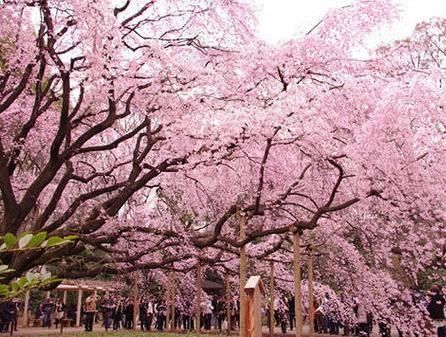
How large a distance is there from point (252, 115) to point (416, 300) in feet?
19.5

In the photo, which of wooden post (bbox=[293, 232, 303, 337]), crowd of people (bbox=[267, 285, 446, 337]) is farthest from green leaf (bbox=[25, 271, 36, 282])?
crowd of people (bbox=[267, 285, 446, 337])

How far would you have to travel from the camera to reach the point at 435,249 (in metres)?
9.27

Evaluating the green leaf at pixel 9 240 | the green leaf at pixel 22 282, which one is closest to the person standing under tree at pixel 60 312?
the green leaf at pixel 22 282

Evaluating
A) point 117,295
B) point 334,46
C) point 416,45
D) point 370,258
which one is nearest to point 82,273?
point 334,46

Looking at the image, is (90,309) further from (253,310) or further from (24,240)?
(24,240)

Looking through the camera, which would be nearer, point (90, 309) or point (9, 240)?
point (9, 240)

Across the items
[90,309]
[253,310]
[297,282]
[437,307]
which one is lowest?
[253,310]

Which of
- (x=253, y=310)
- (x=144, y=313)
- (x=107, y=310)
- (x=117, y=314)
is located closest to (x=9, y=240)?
(x=253, y=310)

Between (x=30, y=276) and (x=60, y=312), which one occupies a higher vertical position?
(x=60, y=312)

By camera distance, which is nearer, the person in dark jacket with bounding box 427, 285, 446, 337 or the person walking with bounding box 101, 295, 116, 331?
the person in dark jacket with bounding box 427, 285, 446, 337

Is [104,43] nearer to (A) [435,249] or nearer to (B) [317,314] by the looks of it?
(A) [435,249]

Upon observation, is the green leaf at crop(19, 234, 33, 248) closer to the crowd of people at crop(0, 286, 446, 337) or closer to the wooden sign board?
the wooden sign board

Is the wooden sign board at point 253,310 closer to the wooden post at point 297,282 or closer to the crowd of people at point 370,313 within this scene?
the wooden post at point 297,282

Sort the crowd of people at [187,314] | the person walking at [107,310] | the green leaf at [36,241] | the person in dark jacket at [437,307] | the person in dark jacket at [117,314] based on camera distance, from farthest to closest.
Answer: the person in dark jacket at [117,314], the person walking at [107,310], the crowd of people at [187,314], the person in dark jacket at [437,307], the green leaf at [36,241]
